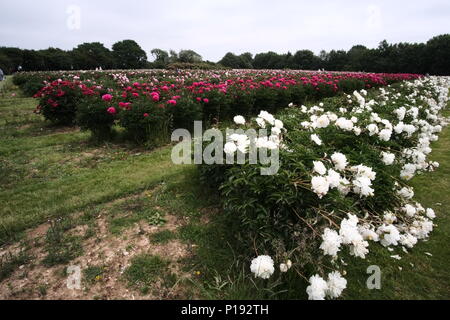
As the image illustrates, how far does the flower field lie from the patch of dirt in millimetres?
18

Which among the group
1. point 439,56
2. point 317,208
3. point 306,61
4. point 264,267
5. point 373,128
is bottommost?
point 264,267

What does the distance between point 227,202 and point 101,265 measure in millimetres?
1396

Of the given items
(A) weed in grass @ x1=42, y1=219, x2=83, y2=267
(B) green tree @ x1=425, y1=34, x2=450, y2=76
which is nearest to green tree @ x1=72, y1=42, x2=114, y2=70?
(A) weed in grass @ x1=42, y1=219, x2=83, y2=267

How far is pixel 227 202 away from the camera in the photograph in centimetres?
254

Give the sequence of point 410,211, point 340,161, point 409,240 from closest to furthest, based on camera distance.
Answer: point 340,161 → point 409,240 → point 410,211

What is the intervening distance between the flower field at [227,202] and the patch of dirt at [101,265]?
18mm

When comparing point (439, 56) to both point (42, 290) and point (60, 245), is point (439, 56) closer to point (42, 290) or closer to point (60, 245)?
point (60, 245)

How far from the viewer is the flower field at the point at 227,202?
87.2 inches

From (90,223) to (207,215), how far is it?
145 cm

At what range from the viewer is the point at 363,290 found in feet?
7.72

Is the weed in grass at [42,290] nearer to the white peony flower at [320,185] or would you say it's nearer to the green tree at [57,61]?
the white peony flower at [320,185]

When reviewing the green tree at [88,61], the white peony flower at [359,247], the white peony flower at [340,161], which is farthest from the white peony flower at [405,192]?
the green tree at [88,61]

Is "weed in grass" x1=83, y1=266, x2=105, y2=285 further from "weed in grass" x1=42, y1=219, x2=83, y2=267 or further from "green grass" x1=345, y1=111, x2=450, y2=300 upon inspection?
"green grass" x1=345, y1=111, x2=450, y2=300

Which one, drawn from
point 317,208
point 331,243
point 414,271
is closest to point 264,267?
point 331,243
